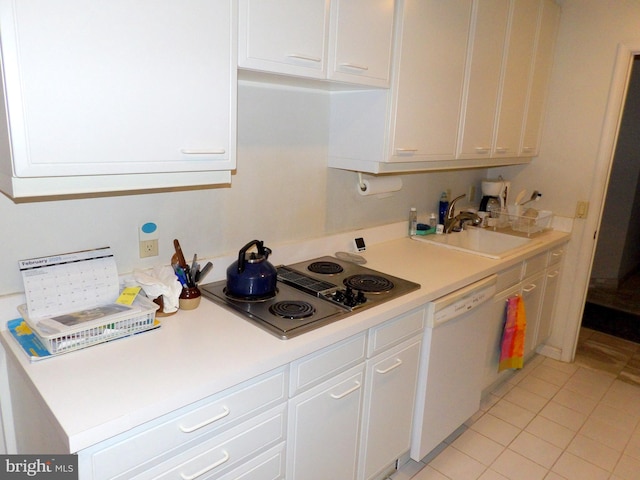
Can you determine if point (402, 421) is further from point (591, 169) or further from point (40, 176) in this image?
point (591, 169)

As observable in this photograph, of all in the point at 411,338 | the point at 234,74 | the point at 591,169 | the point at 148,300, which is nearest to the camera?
the point at 234,74

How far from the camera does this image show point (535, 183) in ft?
10.5

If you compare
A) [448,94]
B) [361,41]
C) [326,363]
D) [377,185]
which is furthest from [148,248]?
[448,94]

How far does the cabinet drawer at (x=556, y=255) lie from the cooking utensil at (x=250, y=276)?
6.72ft

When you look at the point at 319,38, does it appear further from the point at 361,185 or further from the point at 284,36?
the point at 361,185

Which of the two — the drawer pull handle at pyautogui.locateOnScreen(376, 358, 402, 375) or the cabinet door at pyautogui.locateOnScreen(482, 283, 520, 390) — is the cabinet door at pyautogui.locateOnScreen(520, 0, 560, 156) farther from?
the drawer pull handle at pyautogui.locateOnScreen(376, 358, 402, 375)

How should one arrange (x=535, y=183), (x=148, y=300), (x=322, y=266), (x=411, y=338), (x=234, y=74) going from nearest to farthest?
(x=234, y=74)
(x=148, y=300)
(x=411, y=338)
(x=322, y=266)
(x=535, y=183)

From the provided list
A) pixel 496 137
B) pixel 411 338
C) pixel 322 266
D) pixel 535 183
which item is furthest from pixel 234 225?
pixel 535 183

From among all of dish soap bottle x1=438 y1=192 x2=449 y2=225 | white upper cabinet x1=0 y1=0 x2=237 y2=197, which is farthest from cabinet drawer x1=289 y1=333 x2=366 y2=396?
dish soap bottle x1=438 y1=192 x2=449 y2=225

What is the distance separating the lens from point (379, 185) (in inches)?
93.5

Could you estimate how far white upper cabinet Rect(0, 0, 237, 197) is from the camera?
100cm

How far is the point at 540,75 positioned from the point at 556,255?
3.81 ft

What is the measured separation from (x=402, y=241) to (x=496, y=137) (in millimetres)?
801

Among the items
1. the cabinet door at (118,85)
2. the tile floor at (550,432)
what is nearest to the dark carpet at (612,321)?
the tile floor at (550,432)
